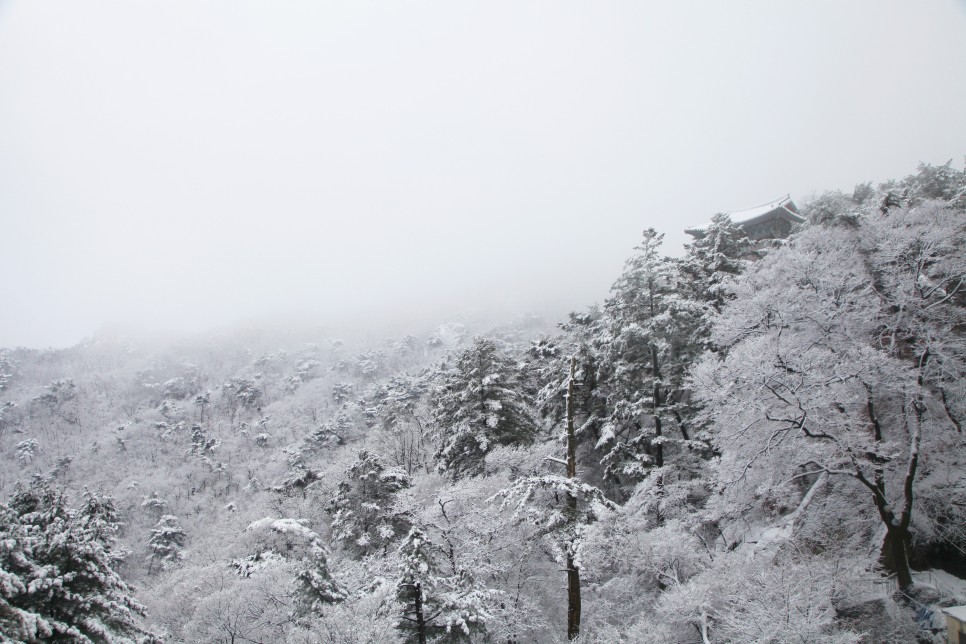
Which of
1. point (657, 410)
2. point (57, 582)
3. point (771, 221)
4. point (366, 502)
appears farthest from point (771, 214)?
point (57, 582)

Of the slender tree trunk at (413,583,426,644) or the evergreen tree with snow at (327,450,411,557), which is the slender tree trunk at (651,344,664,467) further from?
the evergreen tree with snow at (327,450,411,557)

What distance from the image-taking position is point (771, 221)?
32.0 m

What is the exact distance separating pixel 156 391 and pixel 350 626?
125m

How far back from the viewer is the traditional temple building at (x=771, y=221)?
31.2m

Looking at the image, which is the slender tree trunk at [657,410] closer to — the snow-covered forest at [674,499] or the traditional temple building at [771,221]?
the snow-covered forest at [674,499]

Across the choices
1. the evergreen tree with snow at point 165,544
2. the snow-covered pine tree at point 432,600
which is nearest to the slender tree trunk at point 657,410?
the snow-covered pine tree at point 432,600

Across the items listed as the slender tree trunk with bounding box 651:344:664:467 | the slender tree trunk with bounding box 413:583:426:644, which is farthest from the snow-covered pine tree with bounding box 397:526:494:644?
the slender tree trunk with bounding box 651:344:664:467

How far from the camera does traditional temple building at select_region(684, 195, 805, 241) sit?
3125cm

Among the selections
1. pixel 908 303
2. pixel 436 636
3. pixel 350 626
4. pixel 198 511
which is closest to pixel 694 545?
pixel 436 636

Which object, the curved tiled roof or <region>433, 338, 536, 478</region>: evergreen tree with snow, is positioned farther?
the curved tiled roof

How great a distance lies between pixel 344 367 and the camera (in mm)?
108688

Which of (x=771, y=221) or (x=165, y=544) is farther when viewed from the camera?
(x=165, y=544)

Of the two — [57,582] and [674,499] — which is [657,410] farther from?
[57,582]

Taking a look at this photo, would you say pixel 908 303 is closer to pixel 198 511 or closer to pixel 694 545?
pixel 694 545
